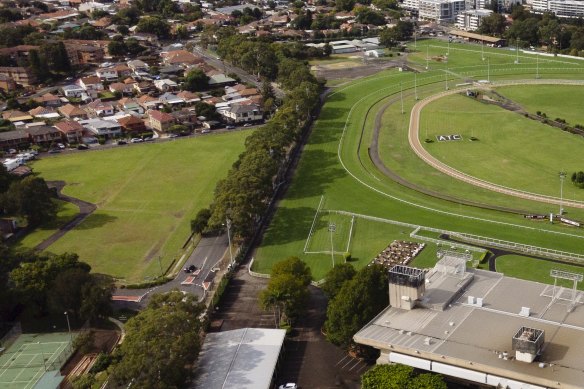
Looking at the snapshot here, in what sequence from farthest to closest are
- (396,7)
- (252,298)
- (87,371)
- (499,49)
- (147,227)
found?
(396,7) < (499,49) < (147,227) < (252,298) < (87,371)

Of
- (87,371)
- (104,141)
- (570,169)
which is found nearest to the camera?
(87,371)

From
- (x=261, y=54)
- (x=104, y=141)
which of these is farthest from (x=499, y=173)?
(x=261, y=54)

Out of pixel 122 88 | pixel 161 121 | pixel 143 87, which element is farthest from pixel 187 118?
pixel 122 88

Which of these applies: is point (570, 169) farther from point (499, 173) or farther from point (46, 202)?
point (46, 202)

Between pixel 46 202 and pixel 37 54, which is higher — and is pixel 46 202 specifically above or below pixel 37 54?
below

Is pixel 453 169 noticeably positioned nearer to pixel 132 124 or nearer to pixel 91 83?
pixel 132 124

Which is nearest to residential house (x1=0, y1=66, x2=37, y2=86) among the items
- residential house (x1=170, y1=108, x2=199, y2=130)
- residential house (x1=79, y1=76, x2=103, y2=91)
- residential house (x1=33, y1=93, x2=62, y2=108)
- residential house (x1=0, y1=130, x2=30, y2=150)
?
residential house (x1=79, y1=76, x2=103, y2=91)
